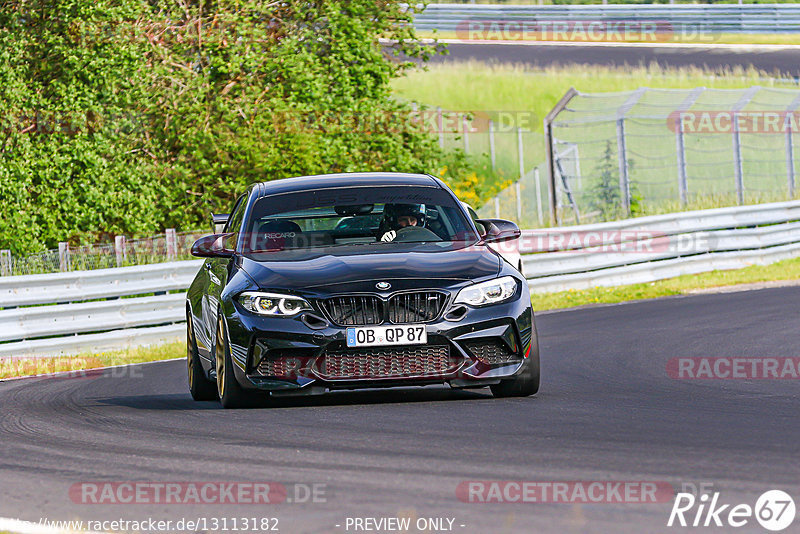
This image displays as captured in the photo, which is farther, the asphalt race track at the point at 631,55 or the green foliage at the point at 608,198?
the asphalt race track at the point at 631,55

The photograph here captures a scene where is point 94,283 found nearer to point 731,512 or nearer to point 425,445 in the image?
point 425,445

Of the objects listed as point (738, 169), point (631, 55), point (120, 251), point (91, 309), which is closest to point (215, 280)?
point (91, 309)

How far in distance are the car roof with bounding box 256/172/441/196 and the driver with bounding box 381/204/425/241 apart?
0.28m

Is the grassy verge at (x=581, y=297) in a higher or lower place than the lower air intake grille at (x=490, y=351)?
lower

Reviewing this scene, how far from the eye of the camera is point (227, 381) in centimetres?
908

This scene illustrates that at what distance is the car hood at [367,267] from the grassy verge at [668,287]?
10530mm

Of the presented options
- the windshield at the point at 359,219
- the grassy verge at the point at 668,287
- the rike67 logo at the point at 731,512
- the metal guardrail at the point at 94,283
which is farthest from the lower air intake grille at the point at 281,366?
the grassy verge at the point at 668,287

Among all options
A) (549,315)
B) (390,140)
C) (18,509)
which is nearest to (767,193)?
(390,140)

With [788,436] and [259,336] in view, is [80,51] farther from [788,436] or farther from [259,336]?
[788,436]

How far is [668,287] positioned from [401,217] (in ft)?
39.8

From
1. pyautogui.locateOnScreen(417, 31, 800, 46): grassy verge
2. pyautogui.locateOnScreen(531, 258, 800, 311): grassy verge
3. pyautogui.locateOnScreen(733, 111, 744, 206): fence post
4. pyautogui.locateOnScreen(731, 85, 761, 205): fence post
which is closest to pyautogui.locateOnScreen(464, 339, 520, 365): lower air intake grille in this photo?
pyautogui.locateOnScreen(531, 258, 800, 311): grassy verge

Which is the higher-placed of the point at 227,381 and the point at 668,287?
the point at 227,381

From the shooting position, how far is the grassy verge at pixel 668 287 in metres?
20.3

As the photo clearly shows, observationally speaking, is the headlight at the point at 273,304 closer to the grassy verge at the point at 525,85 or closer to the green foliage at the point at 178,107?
the green foliage at the point at 178,107
